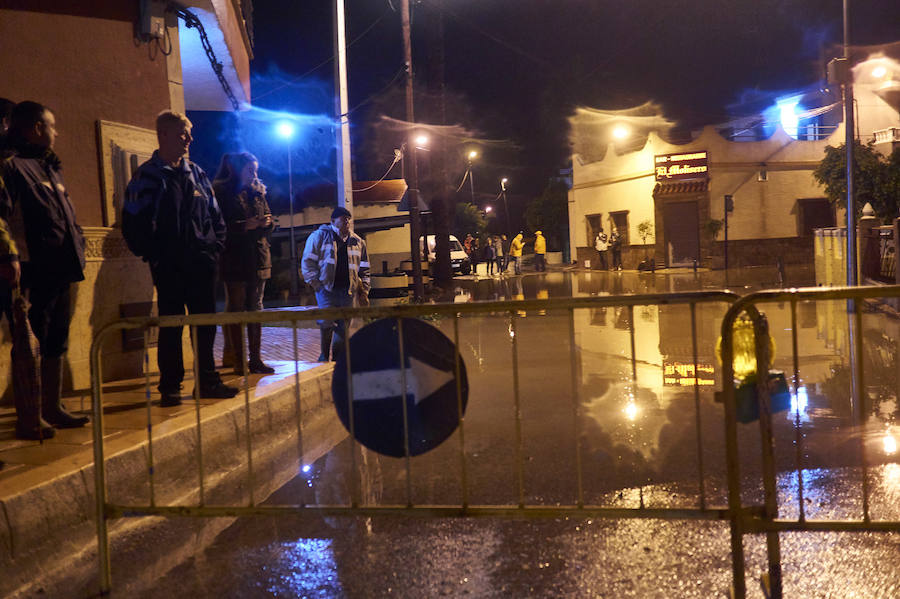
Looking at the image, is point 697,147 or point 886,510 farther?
point 697,147

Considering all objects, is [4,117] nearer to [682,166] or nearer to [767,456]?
[767,456]

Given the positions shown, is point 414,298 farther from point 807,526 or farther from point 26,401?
point 807,526

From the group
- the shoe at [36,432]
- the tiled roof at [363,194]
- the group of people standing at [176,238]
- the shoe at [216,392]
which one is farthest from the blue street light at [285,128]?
the shoe at [36,432]

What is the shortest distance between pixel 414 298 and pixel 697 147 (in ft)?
72.0

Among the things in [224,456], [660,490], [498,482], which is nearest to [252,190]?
[224,456]

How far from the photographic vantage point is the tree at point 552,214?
64.5 metres

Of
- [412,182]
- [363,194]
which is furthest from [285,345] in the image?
[363,194]

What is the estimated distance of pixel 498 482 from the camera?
490 centimetres

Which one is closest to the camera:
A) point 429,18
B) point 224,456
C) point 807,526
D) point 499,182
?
point 807,526

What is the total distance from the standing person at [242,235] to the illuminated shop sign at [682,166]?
1288 inches

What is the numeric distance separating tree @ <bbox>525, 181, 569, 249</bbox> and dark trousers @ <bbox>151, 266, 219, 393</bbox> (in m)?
59.3

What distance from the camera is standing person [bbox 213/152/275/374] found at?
24.8ft

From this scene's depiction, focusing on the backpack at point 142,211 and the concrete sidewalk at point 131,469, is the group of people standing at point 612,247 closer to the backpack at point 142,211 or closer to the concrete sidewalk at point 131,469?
the concrete sidewalk at point 131,469

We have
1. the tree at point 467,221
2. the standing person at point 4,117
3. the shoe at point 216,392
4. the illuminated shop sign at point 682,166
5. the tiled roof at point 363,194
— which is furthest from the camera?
the tree at point 467,221
